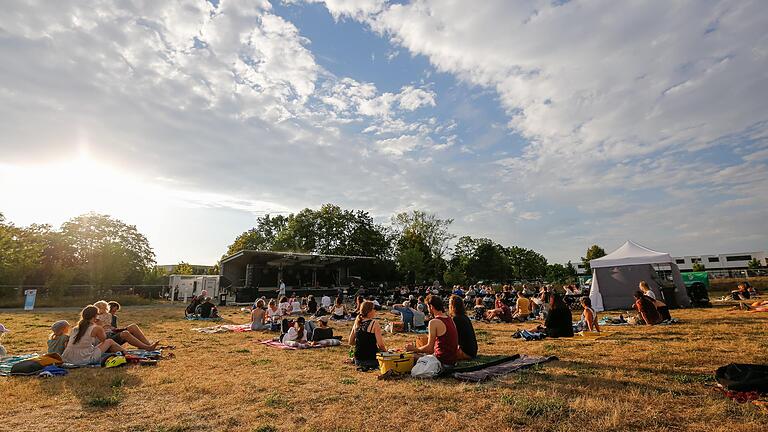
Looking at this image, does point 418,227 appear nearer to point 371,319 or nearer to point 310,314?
point 310,314

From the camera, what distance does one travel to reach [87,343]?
22.0 ft

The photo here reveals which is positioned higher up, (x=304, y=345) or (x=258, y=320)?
(x=258, y=320)

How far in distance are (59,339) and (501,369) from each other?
7602 millimetres

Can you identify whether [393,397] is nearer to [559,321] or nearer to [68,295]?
[559,321]

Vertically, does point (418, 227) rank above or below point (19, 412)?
above

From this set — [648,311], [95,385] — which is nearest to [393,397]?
[95,385]

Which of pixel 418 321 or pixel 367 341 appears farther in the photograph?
pixel 418 321

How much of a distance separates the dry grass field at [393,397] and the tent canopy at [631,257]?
8624 millimetres

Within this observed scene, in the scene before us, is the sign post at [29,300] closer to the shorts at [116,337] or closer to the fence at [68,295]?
the fence at [68,295]

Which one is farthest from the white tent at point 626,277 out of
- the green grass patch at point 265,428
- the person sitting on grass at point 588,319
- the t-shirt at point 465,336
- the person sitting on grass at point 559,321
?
the green grass patch at point 265,428

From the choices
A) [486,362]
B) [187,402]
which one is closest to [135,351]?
[187,402]

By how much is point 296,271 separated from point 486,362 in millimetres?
29244

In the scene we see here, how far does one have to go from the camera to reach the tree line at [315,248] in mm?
31547

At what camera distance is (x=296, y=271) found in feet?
111
